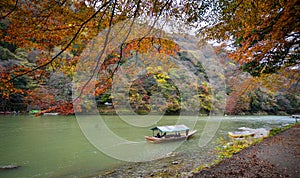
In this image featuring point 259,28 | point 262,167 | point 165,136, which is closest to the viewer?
point 262,167

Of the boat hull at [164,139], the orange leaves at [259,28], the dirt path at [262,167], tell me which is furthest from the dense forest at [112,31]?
the boat hull at [164,139]

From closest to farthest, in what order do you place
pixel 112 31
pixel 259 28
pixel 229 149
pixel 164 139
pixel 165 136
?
pixel 112 31 → pixel 259 28 → pixel 229 149 → pixel 164 139 → pixel 165 136

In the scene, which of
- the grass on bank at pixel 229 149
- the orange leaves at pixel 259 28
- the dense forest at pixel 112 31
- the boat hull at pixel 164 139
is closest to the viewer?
the dense forest at pixel 112 31

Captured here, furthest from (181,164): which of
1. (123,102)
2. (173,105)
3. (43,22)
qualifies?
(173,105)

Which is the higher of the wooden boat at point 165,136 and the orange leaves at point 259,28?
the orange leaves at point 259,28

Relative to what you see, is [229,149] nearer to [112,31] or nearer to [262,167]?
[262,167]

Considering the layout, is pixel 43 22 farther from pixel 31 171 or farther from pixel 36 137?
pixel 36 137

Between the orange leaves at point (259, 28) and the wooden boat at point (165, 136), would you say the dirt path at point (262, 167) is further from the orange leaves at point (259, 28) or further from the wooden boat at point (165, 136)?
the wooden boat at point (165, 136)

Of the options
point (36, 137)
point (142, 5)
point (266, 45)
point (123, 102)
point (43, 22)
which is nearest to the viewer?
point (43, 22)

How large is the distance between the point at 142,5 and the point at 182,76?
2000cm

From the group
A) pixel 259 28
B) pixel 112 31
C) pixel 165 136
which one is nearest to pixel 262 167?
pixel 259 28

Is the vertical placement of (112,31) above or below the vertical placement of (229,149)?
above

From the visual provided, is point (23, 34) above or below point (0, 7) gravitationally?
below

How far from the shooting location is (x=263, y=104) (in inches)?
1005
